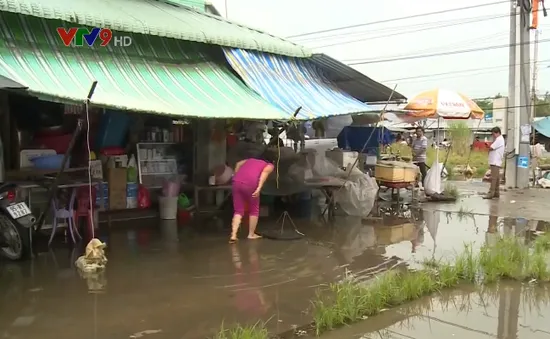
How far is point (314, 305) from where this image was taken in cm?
559

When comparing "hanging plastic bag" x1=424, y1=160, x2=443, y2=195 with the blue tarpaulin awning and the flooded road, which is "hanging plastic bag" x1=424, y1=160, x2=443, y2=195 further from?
the blue tarpaulin awning

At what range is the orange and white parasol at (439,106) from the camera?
12.0 m

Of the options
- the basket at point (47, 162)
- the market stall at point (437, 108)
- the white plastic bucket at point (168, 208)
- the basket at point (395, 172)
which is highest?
the market stall at point (437, 108)

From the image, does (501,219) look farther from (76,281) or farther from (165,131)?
(76,281)

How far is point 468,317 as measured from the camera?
5.50m

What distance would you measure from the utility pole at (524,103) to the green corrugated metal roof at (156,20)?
345 inches

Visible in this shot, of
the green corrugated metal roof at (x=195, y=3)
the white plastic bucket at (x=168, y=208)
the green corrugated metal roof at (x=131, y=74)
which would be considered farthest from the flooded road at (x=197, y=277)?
the green corrugated metal roof at (x=195, y=3)

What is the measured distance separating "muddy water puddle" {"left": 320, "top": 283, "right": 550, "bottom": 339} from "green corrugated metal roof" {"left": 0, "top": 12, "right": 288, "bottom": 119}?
3.48 meters

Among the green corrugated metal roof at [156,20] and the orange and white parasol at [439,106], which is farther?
the orange and white parasol at [439,106]

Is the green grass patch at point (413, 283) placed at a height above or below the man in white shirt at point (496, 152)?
below

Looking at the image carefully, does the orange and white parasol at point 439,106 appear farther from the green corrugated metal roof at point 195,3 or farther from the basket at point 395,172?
the green corrugated metal roof at point 195,3

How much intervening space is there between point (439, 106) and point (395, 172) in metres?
1.80

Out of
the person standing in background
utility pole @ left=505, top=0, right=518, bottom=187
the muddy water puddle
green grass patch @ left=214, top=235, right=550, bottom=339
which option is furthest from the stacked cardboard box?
utility pole @ left=505, top=0, right=518, bottom=187

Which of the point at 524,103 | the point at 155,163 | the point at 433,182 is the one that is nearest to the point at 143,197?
the point at 155,163
